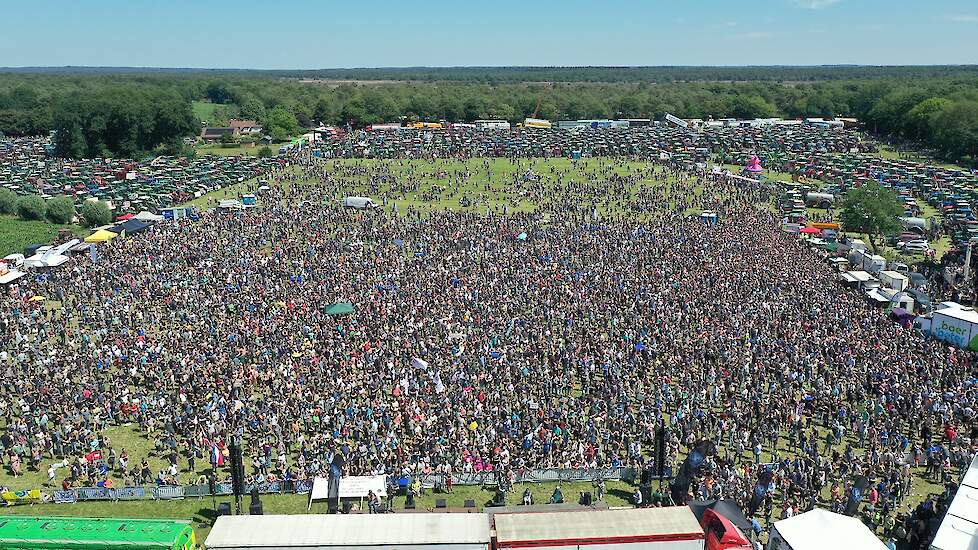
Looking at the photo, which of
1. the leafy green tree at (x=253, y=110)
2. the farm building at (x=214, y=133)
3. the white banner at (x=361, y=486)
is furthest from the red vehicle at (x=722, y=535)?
→ the leafy green tree at (x=253, y=110)

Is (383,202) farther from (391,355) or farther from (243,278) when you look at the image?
(391,355)

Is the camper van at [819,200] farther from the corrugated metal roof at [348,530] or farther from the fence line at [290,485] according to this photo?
the corrugated metal roof at [348,530]

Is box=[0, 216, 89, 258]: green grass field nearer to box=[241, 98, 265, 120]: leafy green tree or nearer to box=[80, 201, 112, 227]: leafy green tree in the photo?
box=[80, 201, 112, 227]: leafy green tree

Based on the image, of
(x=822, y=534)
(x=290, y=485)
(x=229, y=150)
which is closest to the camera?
(x=822, y=534)

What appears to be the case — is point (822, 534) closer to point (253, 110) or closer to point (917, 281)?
point (917, 281)

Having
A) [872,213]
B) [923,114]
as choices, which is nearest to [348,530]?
[872,213]

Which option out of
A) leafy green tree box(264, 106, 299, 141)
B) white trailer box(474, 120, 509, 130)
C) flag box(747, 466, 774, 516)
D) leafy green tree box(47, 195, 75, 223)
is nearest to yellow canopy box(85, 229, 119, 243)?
leafy green tree box(47, 195, 75, 223)
